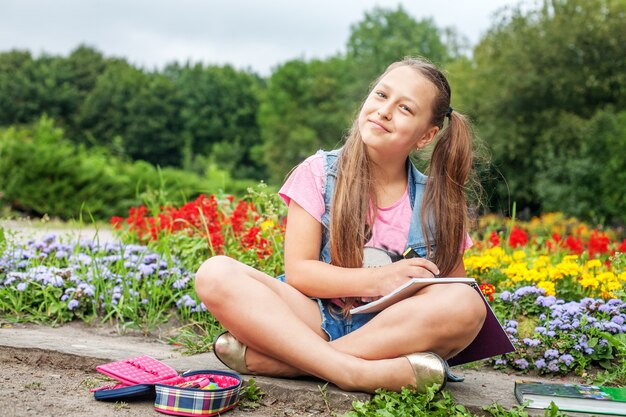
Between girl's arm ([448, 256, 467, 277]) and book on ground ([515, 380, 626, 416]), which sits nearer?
book on ground ([515, 380, 626, 416])

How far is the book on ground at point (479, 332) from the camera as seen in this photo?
2334mm

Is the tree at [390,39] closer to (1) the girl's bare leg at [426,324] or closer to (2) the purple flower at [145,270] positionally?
(2) the purple flower at [145,270]

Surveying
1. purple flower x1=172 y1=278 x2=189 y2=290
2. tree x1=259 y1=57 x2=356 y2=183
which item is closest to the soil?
purple flower x1=172 y1=278 x2=189 y2=290

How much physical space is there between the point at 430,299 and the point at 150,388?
0.92m

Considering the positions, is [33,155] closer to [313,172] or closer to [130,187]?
[130,187]

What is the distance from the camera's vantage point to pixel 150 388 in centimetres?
235

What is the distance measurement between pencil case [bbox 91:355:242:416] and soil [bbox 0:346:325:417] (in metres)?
0.04

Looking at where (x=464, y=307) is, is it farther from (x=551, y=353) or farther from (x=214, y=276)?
(x=551, y=353)

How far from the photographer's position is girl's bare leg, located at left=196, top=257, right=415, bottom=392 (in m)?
2.35

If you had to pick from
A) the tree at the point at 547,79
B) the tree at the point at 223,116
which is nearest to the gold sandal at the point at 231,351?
the tree at the point at 547,79

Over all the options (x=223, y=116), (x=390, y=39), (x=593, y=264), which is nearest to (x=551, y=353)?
(x=593, y=264)

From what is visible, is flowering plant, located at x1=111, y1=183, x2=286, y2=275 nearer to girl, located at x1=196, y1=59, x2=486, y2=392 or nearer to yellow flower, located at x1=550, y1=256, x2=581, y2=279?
girl, located at x1=196, y1=59, x2=486, y2=392

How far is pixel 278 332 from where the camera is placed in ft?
7.86

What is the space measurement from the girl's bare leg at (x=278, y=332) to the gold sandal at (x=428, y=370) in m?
0.02
